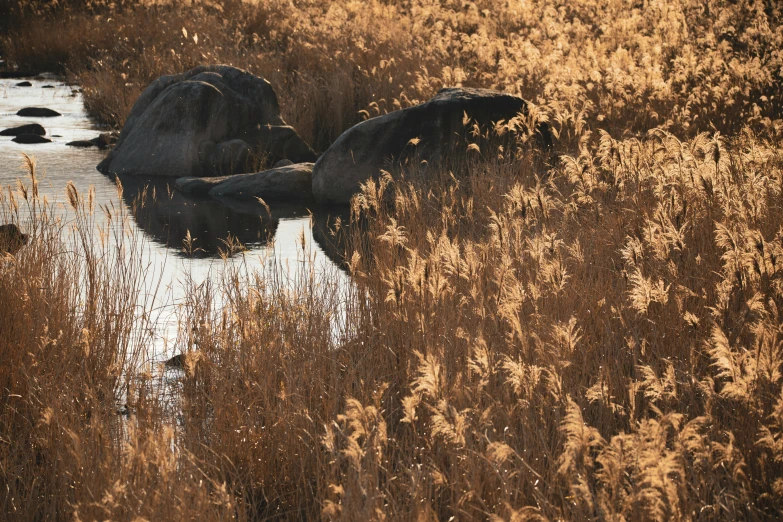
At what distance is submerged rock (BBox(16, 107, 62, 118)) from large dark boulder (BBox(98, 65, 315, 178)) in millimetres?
2465

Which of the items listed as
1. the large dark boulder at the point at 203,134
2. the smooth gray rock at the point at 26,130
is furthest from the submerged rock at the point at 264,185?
the smooth gray rock at the point at 26,130

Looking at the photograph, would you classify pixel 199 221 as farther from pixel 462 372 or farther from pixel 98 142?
pixel 462 372

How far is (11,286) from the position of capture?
354 cm

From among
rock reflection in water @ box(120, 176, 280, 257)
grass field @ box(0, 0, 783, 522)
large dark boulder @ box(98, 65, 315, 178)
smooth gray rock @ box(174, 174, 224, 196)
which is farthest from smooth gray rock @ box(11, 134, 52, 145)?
grass field @ box(0, 0, 783, 522)

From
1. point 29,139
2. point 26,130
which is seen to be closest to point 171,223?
point 29,139

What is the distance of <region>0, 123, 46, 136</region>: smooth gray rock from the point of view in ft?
33.4

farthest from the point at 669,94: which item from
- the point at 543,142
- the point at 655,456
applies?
the point at 655,456

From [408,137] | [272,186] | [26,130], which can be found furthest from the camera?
[26,130]

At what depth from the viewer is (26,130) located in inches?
404

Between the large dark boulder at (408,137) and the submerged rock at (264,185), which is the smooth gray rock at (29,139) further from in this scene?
the large dark boulder at (408,137)

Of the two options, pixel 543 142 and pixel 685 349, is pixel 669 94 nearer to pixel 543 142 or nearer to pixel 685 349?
pixel 543 142

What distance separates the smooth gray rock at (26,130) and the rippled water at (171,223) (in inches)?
5.3

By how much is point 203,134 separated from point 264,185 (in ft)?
4.54

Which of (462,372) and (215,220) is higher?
(462,372)
